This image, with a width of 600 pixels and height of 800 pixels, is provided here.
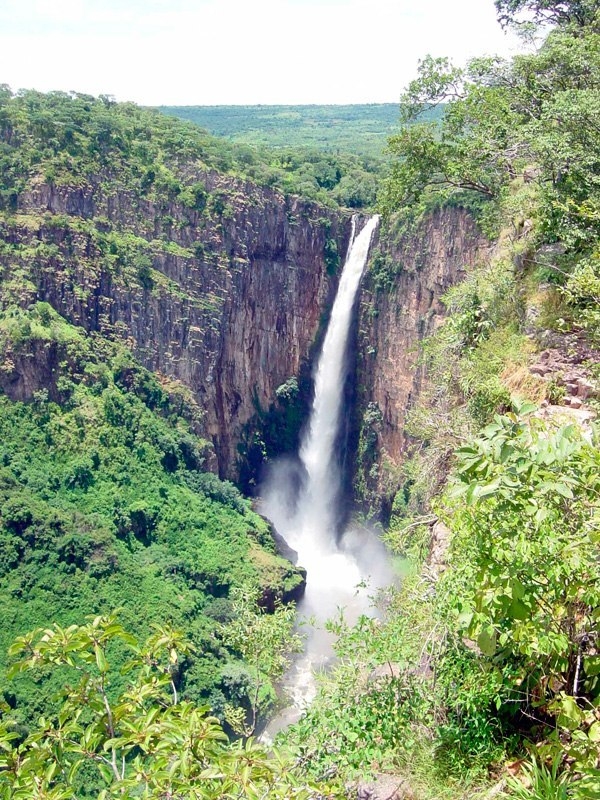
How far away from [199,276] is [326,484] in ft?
33.9

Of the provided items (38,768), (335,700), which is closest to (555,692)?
(335,700)

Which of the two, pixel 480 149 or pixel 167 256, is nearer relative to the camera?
pixel 480 149

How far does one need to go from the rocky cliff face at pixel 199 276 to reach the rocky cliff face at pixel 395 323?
10.1 ft

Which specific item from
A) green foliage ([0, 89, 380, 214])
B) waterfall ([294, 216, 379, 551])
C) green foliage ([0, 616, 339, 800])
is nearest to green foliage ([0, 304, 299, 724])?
waterfall ([294, 216, 379, 551])

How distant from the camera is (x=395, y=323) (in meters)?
25.8

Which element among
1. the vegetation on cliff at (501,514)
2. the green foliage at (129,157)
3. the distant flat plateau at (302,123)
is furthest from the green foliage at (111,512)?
the distant flat plateau at (302,123)

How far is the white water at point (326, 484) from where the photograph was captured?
26578 millimetres

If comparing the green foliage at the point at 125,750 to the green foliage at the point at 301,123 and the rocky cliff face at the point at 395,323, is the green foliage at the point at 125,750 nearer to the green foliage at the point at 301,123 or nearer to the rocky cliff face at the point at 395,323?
the rocky cliff face at the point at 395,323

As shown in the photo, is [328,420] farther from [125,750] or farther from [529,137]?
[125,750]

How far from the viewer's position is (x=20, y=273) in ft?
75.6

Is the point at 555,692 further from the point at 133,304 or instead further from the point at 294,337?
the point at 294,337

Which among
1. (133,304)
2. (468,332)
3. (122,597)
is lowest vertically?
(122,597)

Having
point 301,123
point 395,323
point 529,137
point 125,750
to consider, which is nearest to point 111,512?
point 395,323

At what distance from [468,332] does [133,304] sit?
61.2ft
